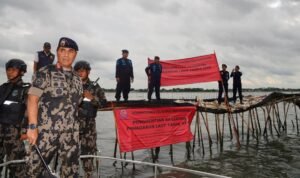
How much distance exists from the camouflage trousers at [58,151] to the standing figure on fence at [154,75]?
35.8 ft

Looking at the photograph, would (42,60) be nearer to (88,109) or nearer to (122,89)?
(122,89)

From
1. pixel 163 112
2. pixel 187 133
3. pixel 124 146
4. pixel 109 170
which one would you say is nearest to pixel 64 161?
pixel 124 146

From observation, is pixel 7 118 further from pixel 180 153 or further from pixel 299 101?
pixel 299 101

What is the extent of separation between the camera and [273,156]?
1705cm

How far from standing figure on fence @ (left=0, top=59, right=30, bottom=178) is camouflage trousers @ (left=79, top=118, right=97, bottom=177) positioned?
1.15 m

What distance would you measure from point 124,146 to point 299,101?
1748 cm

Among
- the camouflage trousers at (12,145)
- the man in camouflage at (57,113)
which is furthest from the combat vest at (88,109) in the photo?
the man in camouflage at (57,113)

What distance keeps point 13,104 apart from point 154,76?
964cm

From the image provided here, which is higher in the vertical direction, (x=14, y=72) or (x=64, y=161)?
(x=14, y=72)

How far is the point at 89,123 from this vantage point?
636 centimetres

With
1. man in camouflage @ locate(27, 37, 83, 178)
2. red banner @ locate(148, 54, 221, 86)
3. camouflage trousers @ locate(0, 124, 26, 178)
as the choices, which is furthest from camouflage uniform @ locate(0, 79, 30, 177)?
red banner @ locate(148, 54, 221, 86)

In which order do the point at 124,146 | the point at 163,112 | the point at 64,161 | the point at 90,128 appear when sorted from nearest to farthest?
1. the point at 64,161
2. the point at 90,128
3. the point at 124,146
4. the point at 163,112

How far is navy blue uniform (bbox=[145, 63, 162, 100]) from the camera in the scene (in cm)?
1470

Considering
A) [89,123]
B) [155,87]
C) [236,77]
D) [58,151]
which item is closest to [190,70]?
[155,87]
